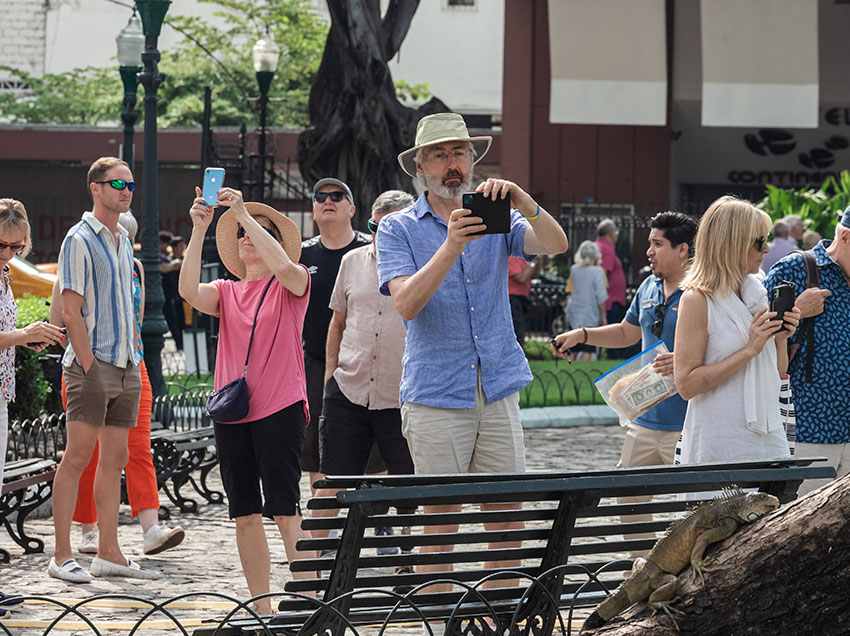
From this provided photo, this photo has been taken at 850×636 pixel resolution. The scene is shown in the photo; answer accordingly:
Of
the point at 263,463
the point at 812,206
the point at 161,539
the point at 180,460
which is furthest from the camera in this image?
the point at 812,206

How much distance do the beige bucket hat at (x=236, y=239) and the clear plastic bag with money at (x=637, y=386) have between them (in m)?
1.44

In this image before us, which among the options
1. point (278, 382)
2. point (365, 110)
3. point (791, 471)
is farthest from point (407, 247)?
point (365, 110)

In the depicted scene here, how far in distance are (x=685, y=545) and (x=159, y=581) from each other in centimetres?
426

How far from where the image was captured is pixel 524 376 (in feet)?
21.9

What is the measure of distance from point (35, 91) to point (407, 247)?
48.5 m

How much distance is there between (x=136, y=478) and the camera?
9547mm

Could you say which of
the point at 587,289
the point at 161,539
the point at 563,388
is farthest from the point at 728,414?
the point at 587,289

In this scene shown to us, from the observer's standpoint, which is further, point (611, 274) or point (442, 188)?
point (611, 274)

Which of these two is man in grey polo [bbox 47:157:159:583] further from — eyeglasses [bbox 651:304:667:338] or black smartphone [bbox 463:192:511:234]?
black smartphone [bbox 463:192:511:234]

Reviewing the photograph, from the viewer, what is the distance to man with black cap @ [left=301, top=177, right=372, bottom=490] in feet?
31.0

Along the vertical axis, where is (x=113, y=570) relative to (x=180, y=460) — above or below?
below

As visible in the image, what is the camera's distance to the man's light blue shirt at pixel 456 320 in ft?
21.5

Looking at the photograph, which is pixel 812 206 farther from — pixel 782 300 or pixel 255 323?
pixel 782 300

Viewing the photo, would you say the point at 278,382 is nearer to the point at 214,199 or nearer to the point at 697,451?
the point at 214,199
